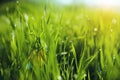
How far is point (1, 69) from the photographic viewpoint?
62.0 inches

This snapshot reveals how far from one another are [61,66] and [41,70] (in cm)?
21

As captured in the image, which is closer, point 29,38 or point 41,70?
point 41,70

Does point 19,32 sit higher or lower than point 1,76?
higher

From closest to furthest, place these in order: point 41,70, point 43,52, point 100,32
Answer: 1. point 41,70
2. point 43,52
3. point 100,32

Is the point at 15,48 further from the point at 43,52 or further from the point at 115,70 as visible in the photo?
the point at 115,70

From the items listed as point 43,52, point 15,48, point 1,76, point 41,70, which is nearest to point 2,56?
point 15,48

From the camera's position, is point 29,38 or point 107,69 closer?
point 107,69

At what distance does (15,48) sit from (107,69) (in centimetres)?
52

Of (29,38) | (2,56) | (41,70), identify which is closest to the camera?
(41,70)

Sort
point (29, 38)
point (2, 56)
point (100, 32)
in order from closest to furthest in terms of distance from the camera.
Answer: point (29, 38)
point (2, 56)
point (100, 32)

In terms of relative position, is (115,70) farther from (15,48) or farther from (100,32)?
(100,32)

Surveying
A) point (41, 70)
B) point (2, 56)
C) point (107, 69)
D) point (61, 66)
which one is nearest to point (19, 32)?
point (2, 56)

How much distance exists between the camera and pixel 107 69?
1.42m

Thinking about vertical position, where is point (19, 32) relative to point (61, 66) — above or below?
above
